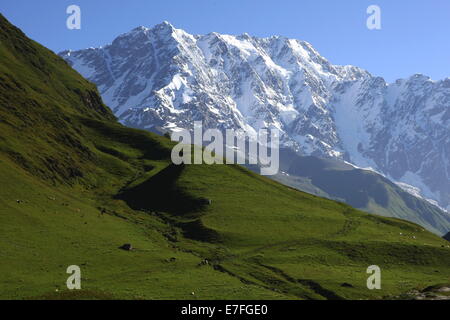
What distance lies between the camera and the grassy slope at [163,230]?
281 feet

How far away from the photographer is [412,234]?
13638 centimetres

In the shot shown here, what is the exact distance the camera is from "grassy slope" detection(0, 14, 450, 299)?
8560 cm

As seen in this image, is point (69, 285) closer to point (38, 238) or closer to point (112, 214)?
point (38, 238)

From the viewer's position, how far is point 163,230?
120 meters
